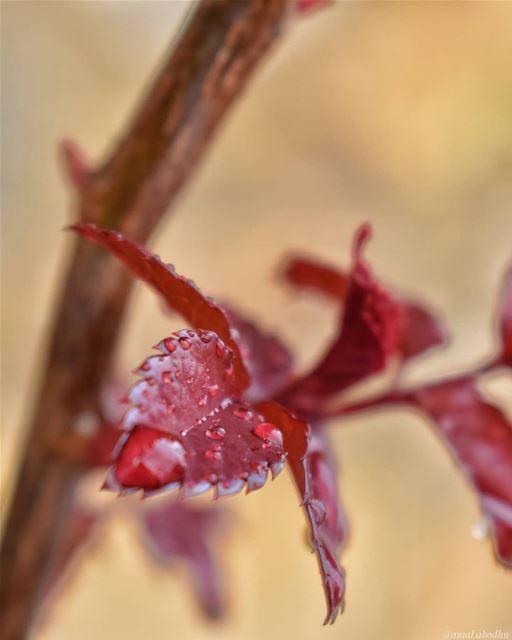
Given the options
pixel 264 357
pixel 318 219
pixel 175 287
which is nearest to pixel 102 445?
pixel 264 357

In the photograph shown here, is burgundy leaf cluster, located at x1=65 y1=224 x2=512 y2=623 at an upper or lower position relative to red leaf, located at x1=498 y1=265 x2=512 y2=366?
lower

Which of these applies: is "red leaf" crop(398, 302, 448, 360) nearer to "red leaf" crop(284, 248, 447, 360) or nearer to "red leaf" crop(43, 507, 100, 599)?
"red leaf" crop(284, 248, 447, 360)

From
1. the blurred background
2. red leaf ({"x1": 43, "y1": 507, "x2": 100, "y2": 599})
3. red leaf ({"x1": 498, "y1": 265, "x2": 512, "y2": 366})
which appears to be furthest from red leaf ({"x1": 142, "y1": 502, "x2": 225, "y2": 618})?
the blurred background

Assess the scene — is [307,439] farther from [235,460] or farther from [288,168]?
[288,168]

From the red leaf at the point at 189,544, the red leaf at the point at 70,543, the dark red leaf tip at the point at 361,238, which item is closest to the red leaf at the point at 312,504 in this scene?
the dark red leaf tip at the point at 361,238

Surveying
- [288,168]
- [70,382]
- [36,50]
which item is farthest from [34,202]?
[70,382]
